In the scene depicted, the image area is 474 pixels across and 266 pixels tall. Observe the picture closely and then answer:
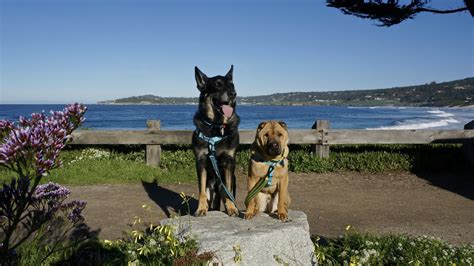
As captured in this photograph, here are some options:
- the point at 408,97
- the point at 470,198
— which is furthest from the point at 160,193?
the point at 408,97

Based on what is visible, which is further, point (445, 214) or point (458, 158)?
point (458, 158)

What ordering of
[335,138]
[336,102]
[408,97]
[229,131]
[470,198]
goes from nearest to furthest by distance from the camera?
[229,131] → [470,198] → [335,138] → [408,97] → [336,102]

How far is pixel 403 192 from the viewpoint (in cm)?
909

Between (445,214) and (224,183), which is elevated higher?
(224,183)

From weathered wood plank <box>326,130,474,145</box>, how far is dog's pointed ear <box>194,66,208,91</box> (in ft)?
21.5

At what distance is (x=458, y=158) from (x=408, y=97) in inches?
4725

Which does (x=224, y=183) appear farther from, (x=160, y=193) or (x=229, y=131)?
(x=160, y=193)

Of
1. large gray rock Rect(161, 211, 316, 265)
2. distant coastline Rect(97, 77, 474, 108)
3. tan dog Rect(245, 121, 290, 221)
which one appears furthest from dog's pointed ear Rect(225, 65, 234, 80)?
distant coastline Rect(97, 77, 474, 108)

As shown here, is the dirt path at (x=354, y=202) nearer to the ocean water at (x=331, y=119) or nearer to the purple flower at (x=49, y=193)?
the purple flower at (x=49, y=193)

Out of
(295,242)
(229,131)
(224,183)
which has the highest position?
(229,131)

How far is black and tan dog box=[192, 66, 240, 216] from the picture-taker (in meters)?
4.94

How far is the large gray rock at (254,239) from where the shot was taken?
3745mm

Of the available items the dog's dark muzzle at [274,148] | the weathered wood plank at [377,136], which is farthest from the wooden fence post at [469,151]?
the dog's dark muzzle at [274,148]

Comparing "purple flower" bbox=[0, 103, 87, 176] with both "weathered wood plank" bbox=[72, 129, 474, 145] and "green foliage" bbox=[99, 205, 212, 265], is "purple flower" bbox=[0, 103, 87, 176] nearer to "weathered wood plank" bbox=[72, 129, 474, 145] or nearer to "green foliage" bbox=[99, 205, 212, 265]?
"green foliage" bbox=[99, 205, 212, 265]
